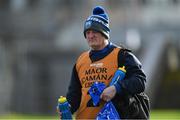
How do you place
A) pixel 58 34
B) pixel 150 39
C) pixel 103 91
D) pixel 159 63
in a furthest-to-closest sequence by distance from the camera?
pixel 58 34 < pixel 150 39 < pixel 159 63 < pixel 103 91

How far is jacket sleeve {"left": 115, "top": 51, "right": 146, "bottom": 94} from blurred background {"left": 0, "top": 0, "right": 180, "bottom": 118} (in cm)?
2078

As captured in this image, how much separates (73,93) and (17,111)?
24.2 metres

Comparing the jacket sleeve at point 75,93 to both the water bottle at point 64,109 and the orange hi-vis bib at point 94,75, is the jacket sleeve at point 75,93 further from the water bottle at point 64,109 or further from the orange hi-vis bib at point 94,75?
the water bottle at point 64,109

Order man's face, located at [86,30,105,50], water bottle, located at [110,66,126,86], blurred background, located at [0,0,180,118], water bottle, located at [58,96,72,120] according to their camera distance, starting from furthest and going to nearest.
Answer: blurred background, located at [0,0,180,118] → man's face, located at [86,30,105,50] → water bottle, located at [110,66,126,86] → water bottle, located at [58,96,72,120]

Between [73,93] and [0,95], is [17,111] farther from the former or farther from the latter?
[73,93]

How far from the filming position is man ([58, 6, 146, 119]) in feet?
27.8

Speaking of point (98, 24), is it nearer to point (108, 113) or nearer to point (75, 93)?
point (75, 93)

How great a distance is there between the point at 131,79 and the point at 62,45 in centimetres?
2958

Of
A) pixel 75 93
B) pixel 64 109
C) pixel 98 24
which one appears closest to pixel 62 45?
pixel 75 93

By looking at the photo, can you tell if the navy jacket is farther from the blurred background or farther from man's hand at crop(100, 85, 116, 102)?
the blurred background

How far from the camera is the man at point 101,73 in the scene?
8.48 m

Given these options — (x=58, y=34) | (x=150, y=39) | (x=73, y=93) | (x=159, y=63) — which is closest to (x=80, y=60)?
(x=73, y=93)

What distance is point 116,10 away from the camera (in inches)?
1598

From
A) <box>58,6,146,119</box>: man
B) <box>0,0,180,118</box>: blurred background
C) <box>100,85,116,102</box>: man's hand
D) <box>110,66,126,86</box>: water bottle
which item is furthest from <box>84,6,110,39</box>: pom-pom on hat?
<box>0,0,180,118</box>: blurred background
